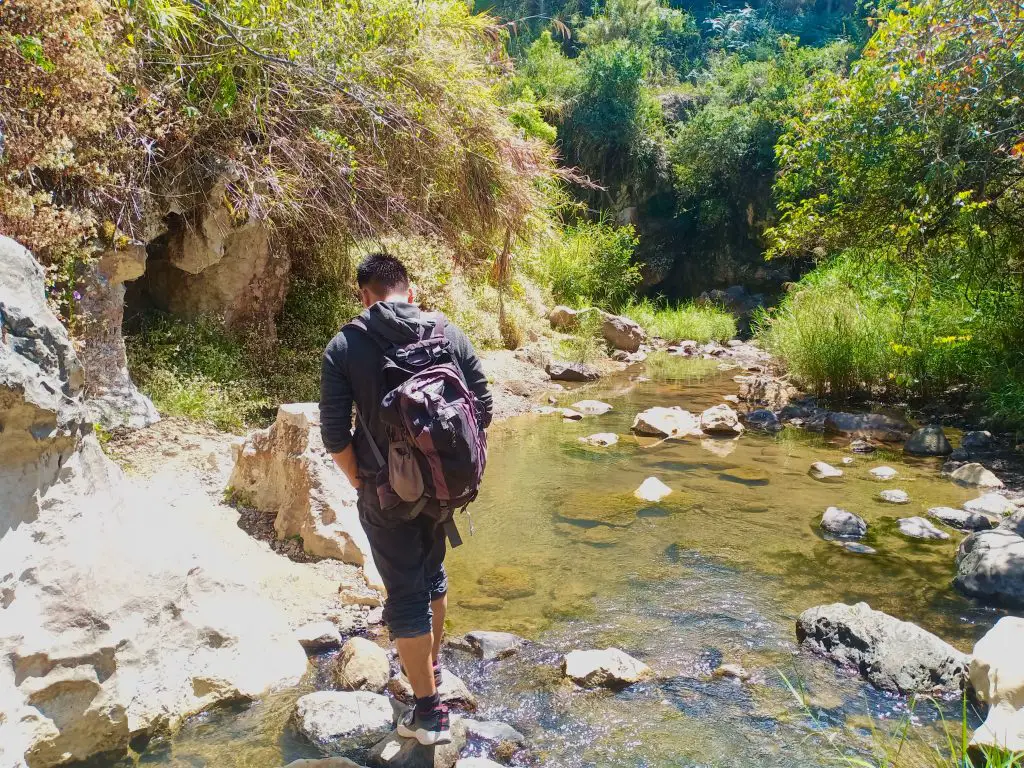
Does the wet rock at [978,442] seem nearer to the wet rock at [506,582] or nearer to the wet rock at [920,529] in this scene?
the wet rock at [920,529]

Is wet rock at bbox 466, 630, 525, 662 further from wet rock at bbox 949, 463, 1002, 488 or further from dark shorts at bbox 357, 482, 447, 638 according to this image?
wet rock at bbox 949, 463, 1002, 488

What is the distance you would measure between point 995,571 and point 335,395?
4132 mm

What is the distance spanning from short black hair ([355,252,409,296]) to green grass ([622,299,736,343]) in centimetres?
1605

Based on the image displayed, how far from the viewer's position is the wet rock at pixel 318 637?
353cm

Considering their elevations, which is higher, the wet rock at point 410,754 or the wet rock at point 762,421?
the wet rock at point 410,754

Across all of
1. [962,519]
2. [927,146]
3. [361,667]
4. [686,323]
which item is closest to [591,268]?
[686,323]

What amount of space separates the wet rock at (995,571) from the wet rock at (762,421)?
438cm

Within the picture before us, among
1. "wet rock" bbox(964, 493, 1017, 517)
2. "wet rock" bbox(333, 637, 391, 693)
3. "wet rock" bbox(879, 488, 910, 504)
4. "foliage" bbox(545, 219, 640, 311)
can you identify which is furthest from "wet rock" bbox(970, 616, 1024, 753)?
"foliage" bbox(545, 219, 640, 311)

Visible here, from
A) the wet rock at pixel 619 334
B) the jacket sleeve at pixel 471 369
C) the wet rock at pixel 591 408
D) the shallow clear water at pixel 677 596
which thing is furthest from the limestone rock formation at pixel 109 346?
the wet rock at pixel 619 334

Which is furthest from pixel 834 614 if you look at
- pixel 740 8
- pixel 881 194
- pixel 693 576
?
pixel 740 8

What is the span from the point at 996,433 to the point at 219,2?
9.05 m

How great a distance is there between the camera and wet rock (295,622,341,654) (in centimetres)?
353

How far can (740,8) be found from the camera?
33.2 m

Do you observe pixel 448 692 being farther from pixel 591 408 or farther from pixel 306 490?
pixel 591 408
